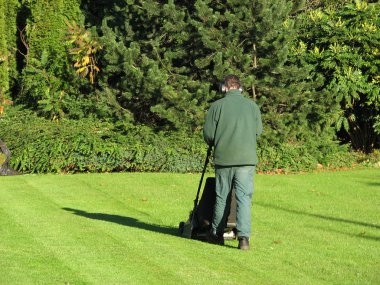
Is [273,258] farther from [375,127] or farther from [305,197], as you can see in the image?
[375,127]

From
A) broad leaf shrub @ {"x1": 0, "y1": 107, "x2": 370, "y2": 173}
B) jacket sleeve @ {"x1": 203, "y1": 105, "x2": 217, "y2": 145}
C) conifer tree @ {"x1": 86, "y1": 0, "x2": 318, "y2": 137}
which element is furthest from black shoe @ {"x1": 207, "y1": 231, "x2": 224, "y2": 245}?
conifer tree @ {"x1": 86, "y1": 0, "x2": 318, "y2": 137}

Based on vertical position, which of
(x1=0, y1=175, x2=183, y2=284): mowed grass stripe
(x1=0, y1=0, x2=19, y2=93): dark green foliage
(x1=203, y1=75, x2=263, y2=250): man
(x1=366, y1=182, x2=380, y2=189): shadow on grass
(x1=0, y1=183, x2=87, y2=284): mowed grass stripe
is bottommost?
(x1=0, y1=183, x2=87, y2=284): mowed grass stripe

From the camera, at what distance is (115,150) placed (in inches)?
720

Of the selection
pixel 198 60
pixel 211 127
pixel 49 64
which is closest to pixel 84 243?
pixel 211 127

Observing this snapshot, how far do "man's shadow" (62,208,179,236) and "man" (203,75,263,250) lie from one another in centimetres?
139

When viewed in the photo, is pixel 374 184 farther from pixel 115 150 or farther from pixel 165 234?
pixel 165 234

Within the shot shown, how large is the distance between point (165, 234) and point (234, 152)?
178 centimetres

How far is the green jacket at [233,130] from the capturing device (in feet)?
32.9

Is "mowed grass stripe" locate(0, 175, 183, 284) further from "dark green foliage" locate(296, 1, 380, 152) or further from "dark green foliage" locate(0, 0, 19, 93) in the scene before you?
"dark green foliage" locate(0, 0, 19, 93)

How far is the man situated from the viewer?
32.8 ft

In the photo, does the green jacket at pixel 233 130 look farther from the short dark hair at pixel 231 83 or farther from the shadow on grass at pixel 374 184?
the shadow on grass at pixel 374 184

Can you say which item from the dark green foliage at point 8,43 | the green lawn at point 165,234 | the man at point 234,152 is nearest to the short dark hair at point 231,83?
the man at point 234,152

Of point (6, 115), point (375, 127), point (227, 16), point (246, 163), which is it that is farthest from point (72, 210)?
point (375, 127)

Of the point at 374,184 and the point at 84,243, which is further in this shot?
the point at 374,184
